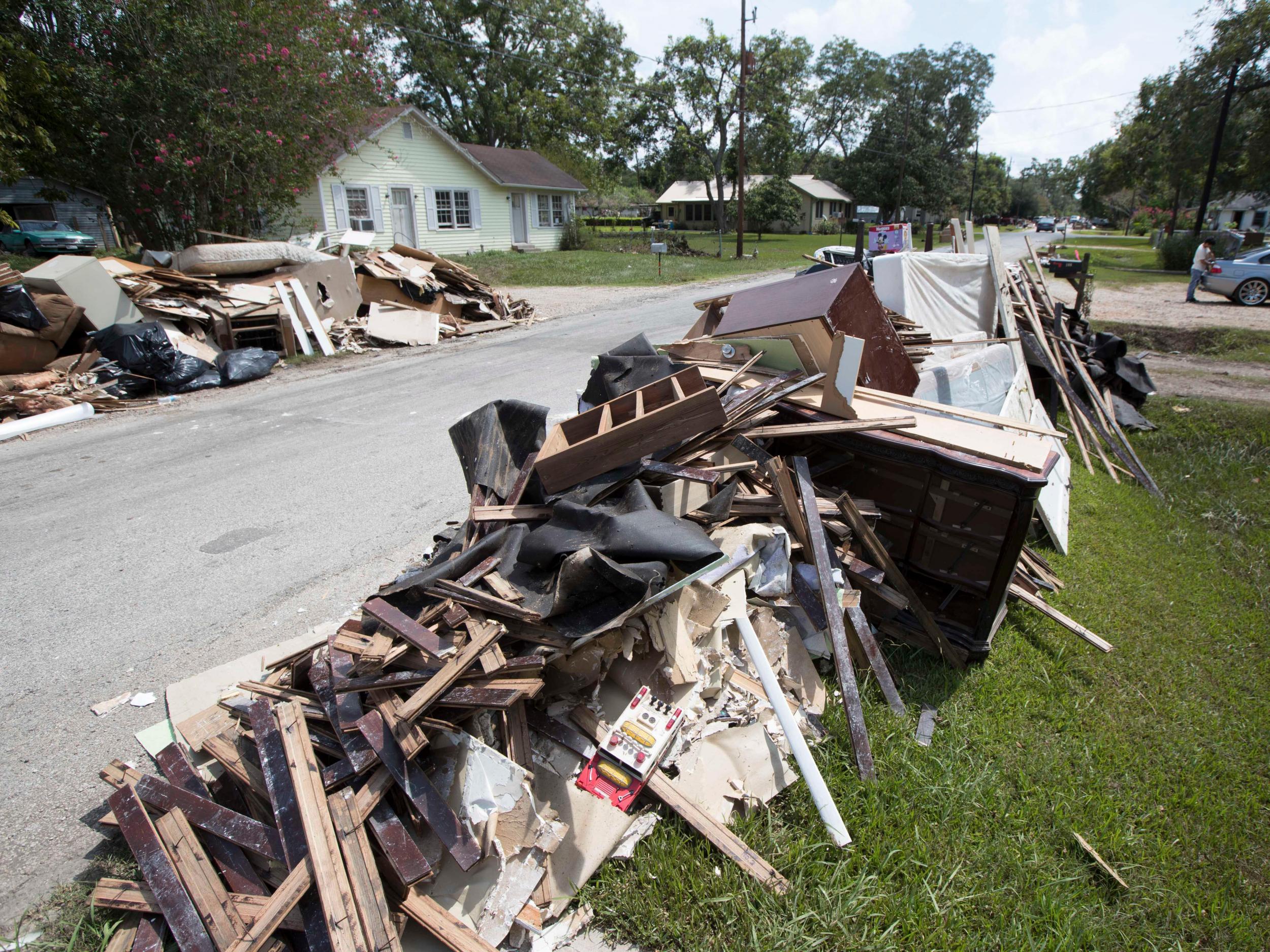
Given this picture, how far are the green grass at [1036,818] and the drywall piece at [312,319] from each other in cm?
1082

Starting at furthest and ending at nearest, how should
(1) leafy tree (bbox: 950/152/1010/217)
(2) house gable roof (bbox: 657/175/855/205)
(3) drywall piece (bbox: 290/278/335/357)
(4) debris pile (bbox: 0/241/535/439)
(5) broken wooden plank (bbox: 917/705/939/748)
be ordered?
1. (1) leafy tree (bbox: 950/152/1010/217)
2. (2) house gable roof (bbox: 657/175/855/205)
3. (3) drywall piece (bbox: 290/278/335/357)
4. (4) debris pile (bbox: 0/241/535/439)
5. (5) broken wooden plank (bbox: 917/705/939/748)

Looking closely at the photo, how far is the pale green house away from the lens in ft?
76.5

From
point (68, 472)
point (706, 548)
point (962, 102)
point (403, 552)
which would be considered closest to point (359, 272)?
point (68, 472)

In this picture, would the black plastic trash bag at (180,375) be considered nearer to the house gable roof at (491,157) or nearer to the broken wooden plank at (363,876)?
the broken wooden plank at (363,876)

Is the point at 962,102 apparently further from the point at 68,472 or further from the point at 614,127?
the point at 68,472

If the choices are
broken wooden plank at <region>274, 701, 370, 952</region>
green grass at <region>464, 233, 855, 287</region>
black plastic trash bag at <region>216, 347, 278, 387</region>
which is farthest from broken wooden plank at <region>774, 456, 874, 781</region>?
green grass at <region>464, 233, 855, 287</region>

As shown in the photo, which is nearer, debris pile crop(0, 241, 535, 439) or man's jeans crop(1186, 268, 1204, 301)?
debris pile crop(0, 241, 535, 439)

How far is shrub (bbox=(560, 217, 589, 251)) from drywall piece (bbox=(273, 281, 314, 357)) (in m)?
22.9

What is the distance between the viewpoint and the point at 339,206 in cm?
2352

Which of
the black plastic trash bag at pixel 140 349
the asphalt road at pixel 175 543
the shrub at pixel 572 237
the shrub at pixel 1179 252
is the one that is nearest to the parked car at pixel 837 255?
the asphalt road at pixel 175 543

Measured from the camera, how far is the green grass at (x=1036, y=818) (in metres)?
2.42

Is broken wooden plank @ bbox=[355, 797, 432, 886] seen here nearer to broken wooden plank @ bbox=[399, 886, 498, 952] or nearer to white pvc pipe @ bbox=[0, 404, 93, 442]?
broken wooden plank @ bbox=[399, 886, 498, 952]

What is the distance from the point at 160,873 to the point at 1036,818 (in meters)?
3.26

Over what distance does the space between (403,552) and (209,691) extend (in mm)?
1669
